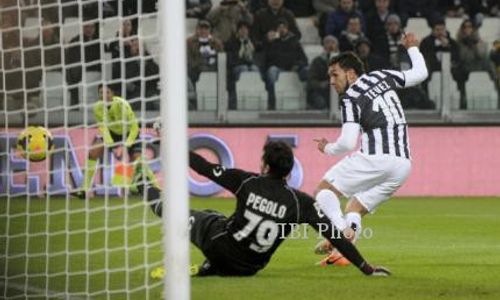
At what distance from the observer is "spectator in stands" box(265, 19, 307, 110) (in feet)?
60.9

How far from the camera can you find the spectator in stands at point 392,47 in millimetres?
18734

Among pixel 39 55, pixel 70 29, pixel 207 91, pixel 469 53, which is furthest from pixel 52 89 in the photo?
pixel 469 53

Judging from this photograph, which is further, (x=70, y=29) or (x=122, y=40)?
(x=70, y=29)

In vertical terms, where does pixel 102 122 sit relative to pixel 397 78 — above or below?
below

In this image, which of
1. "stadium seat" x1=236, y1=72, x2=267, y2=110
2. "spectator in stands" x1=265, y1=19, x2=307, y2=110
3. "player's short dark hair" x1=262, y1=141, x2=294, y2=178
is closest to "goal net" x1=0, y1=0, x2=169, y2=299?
"player's short dark hair" x1=262, y1=141, x2=294, y2=178

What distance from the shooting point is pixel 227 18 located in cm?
1880

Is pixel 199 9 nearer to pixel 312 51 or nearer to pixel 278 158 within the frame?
pixel 312 51

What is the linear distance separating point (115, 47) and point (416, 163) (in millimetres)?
9747

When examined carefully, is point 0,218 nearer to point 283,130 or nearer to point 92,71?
point 92,71

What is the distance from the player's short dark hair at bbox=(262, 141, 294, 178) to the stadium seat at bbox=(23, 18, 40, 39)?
159cm

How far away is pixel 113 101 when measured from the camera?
8.95 metres

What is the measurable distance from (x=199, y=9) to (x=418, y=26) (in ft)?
10.4

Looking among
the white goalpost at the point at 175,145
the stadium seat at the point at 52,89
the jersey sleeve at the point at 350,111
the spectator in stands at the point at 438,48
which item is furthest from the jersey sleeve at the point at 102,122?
the spectator in stands at the point at 438,48

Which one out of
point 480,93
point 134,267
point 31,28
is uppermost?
point 31,28
